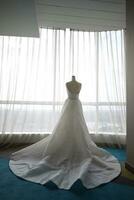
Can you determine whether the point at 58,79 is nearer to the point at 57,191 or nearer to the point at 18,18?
the point at 18,18

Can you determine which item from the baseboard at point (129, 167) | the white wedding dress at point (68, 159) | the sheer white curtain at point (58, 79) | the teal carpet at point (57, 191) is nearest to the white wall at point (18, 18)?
the sheer white curtain at point (58, 79)

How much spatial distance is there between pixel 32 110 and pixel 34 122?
0.87 feet

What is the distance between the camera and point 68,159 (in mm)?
2805

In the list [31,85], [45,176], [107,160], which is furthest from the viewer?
[31,85]

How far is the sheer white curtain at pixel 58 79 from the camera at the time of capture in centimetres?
416

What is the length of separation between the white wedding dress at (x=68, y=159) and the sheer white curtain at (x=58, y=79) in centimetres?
108

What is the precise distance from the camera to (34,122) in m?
4.26

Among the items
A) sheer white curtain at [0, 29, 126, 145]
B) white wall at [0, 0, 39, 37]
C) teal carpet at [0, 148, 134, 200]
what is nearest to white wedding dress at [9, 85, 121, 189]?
teal carpet at [0, 148, 134, 200]

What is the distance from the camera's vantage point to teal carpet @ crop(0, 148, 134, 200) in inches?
80.2

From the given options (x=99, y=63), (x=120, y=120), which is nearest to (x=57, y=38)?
(x=99, y=63)

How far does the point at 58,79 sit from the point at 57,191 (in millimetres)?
2550

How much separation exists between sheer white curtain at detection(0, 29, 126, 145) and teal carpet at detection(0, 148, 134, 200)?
6.16 feet

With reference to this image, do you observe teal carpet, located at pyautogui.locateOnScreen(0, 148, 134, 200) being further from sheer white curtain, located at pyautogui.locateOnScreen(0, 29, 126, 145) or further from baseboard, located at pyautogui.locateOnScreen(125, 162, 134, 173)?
sheer white curtain, located at pyautogui.locateOnScreen(0, 29, 126, 145)

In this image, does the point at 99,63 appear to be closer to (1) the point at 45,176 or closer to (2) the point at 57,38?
(2) the point at 57,38
